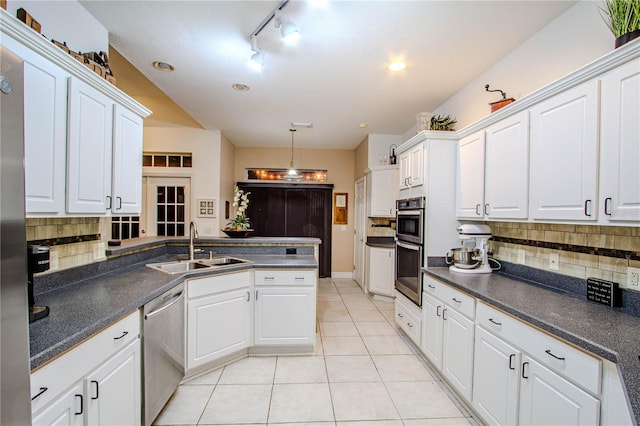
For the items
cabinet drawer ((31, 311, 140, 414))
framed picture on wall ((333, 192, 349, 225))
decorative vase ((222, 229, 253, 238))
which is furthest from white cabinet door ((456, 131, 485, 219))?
framed picture on wall ((333, 192, 349, 225))

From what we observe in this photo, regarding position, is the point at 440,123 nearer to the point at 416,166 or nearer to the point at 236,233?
the point at 416,166

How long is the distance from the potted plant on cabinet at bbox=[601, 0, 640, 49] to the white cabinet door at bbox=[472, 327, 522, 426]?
169cm

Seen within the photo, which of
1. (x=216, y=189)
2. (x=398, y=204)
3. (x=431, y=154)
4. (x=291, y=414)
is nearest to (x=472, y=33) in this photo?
(x=431, y=154)

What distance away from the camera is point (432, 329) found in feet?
8.15

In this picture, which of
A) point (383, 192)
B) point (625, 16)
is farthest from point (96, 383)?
point (383, 192)

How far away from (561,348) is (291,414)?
1.71m

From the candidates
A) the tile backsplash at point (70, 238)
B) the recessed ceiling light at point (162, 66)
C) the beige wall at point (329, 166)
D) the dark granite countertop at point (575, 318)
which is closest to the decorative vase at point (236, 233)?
the tile backsplash at point (70, 238)

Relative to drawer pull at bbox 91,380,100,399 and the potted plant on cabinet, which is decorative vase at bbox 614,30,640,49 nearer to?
the potted plant on cabinet

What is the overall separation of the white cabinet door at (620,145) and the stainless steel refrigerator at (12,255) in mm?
2229

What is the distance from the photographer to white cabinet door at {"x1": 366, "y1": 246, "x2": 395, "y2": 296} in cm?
453

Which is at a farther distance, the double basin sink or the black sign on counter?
the double basin sink

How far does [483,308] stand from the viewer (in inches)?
71.2

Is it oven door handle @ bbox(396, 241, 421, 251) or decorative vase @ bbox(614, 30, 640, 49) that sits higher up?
decorative vase @ bbox(614, 30, 640, 49)

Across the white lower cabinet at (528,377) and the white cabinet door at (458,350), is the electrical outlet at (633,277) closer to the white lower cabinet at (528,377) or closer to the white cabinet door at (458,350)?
the white lower cabinet at (528,377)
